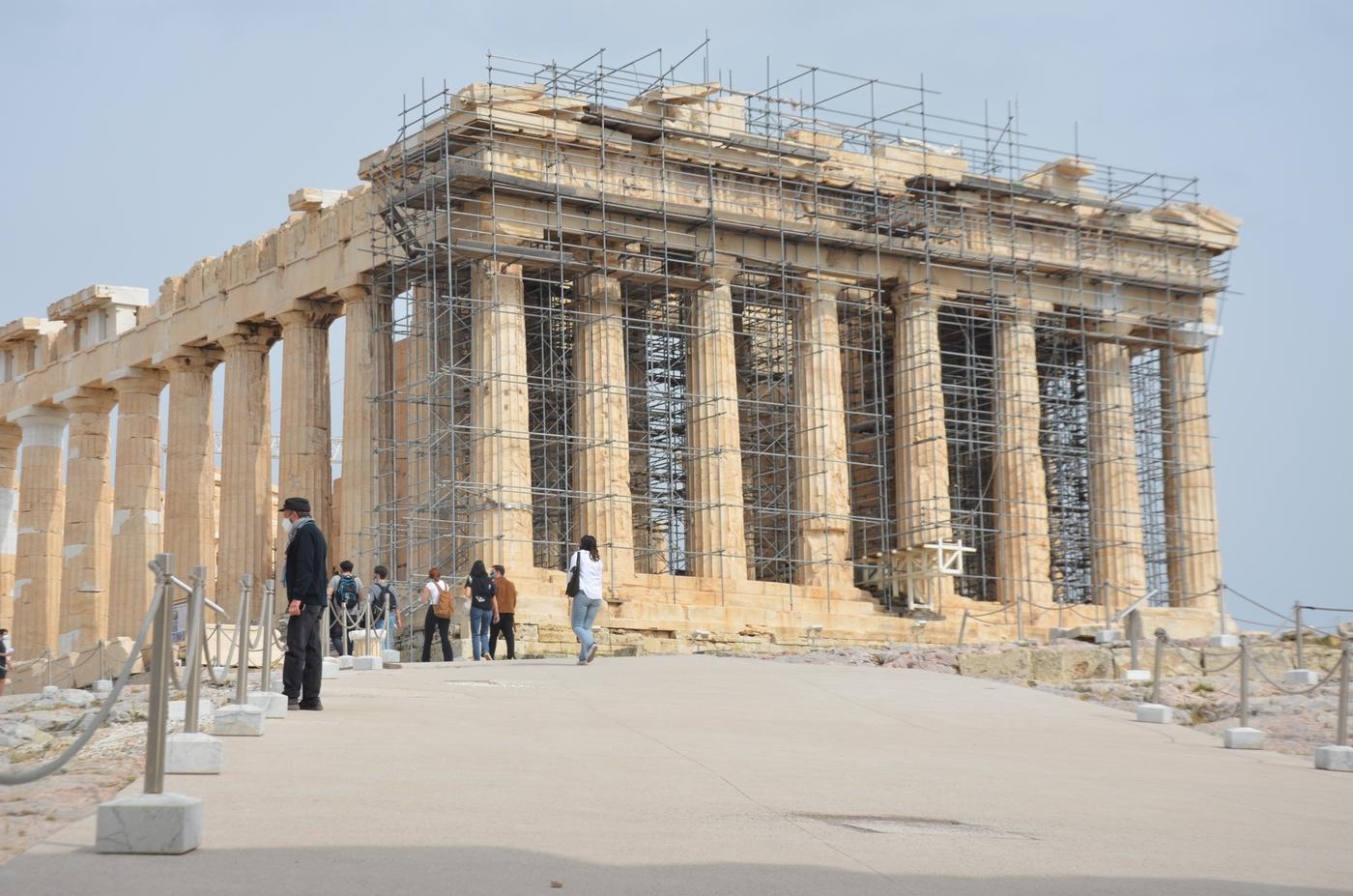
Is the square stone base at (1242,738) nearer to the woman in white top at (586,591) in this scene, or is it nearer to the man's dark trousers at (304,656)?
the woman in white top at (586,591)

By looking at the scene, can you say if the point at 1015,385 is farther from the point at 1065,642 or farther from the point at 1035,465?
the point at 1065,642

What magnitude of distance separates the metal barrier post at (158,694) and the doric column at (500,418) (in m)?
24.4

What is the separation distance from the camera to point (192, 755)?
1025cm

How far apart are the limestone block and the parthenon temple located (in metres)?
7.49

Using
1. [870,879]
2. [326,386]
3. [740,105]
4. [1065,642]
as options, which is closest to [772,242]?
[740,105]

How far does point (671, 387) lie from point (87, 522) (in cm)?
1367

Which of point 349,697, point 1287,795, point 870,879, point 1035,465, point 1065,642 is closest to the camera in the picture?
point 870,879

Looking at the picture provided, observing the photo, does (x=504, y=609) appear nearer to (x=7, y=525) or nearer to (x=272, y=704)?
(x=272, y=704)

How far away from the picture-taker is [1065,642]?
30172 mm

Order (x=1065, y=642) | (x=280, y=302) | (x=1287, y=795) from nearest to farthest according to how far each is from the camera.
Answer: (x=1287, y=795), (x=1065, y=642), (x=280, y=302)

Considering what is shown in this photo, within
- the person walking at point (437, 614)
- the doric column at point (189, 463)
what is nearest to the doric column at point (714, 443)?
the person walking at point (437, 614)

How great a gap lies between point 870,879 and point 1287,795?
20.0 ft

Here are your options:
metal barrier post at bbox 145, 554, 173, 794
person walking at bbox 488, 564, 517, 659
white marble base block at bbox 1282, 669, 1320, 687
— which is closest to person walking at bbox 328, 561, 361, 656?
person walking at bbox 488, 564, 517, 659

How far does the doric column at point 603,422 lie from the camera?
35.0 m
